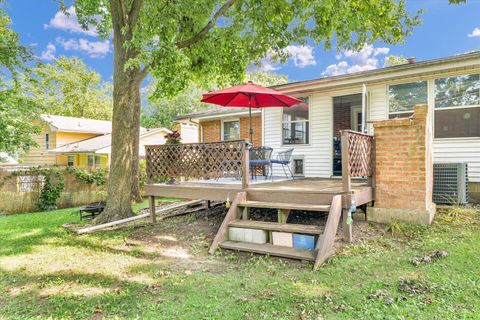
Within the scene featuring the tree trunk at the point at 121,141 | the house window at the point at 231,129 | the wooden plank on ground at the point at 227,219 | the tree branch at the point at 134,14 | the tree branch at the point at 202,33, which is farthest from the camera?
the house window at the point at 231,129

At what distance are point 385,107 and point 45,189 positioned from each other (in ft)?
37.8

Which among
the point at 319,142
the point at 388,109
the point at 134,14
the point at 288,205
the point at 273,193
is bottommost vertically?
the point at 288,205

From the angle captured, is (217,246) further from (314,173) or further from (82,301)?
(314,173)

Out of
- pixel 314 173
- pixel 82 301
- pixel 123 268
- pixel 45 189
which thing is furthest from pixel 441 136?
pixel 45 189

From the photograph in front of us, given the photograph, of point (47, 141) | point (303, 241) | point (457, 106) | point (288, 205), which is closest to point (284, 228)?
point (303, 241)

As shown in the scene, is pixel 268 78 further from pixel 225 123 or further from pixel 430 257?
pixel 430 257

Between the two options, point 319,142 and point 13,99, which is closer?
point 319,142

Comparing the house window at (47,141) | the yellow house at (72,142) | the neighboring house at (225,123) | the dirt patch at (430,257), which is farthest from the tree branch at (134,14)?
the house window at (47,141)

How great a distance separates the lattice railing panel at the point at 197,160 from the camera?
5574 mm

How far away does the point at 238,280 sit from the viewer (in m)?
3.55

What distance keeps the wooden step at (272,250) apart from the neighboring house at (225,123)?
8.31 m

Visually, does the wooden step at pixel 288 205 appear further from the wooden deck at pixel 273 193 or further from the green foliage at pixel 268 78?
the green foliage at pixel 268 78

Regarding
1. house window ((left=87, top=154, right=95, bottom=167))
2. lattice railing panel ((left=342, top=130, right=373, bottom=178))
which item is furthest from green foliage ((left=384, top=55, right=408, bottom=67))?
house window ((left=87, top=154, right=95, bottom=167))

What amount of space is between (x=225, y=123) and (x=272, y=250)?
392 inches
